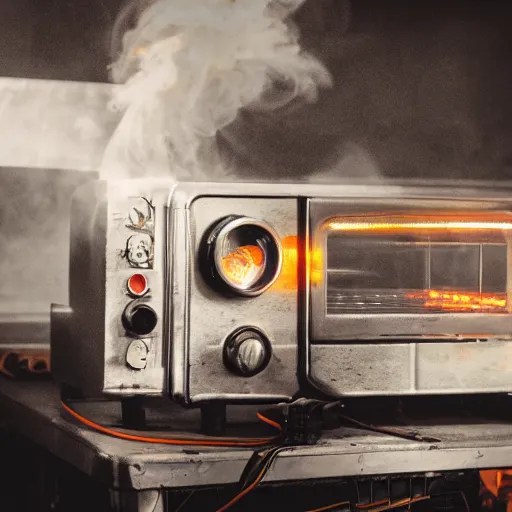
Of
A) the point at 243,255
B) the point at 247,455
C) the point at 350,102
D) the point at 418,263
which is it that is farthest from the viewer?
the point at 350,102

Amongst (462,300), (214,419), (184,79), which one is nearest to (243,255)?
(214,419)

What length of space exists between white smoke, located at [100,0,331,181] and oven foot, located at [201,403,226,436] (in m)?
1.21

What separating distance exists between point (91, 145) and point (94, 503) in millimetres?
1229

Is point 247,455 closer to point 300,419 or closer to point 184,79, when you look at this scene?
point 300,419

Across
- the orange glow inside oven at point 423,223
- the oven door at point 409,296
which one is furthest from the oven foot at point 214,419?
the orange glow inside oven at point 423,223

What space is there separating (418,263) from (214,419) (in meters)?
0.49

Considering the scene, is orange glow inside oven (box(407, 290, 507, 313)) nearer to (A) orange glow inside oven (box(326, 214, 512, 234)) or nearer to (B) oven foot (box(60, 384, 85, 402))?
(A) orange glow inside oven (box(326, 214, 512, 234))

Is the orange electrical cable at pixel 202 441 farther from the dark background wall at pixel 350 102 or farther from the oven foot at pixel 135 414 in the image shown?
the dark background wall at pixel 350 102

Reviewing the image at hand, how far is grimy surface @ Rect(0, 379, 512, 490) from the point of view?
1398 mm

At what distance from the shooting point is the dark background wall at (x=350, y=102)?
2.68m

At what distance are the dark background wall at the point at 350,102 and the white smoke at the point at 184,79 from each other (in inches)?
3.2

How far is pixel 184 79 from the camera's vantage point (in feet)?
9.04

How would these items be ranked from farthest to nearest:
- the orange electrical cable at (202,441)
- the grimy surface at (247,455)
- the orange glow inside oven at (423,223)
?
1. the orange glow inside oven at (423,223)
2. the orange electrical cable at (202,441)
3. the grimy surface at (247,455)

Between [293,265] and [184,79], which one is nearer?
[293,265]
